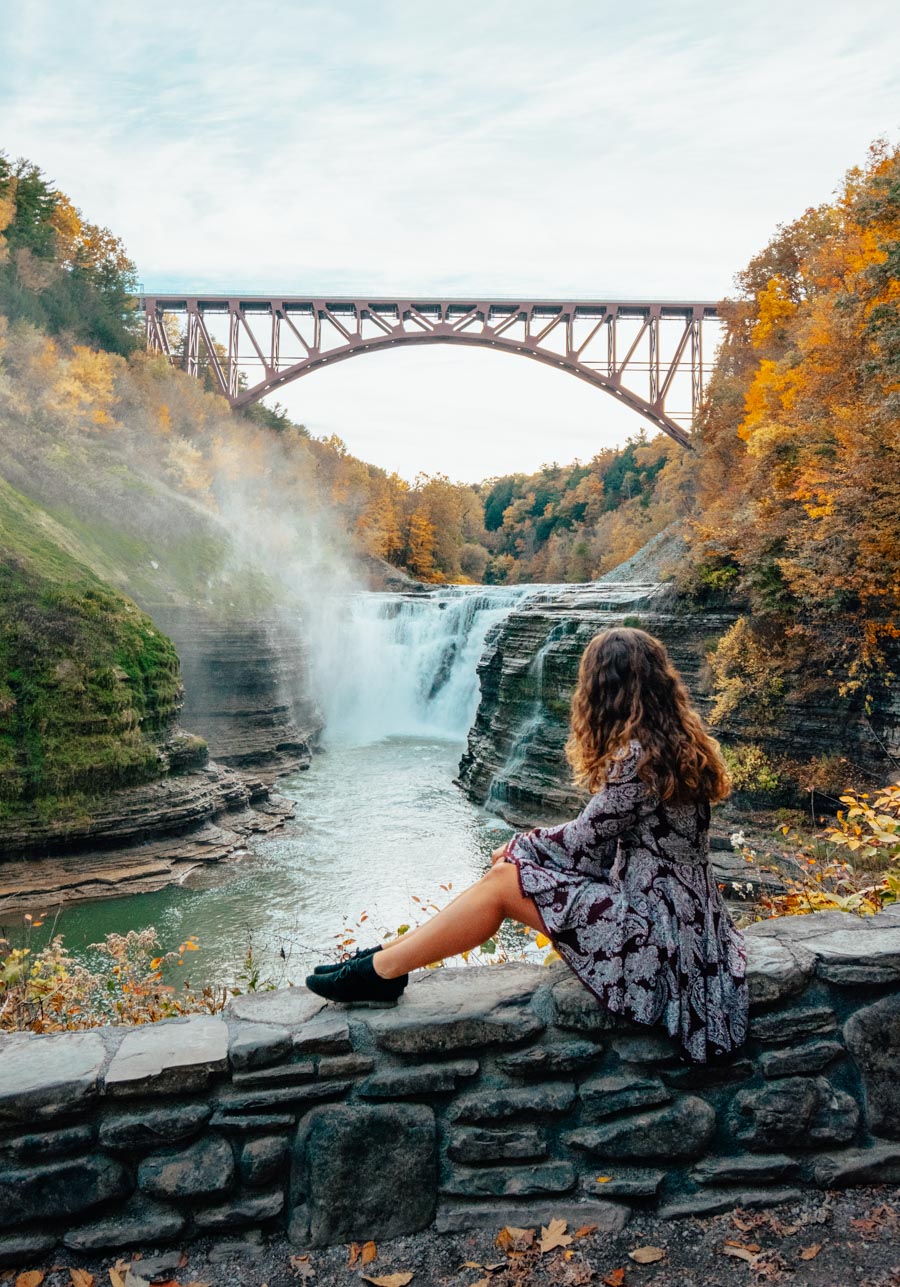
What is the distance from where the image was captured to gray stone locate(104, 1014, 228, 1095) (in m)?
2.17

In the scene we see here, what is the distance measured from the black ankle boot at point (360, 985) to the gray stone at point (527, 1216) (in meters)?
0.57

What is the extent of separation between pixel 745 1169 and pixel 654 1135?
28cm

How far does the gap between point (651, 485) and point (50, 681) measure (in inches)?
1610

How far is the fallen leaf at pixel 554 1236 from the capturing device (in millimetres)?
2203

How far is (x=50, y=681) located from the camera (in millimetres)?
12734

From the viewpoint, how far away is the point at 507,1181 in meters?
2.31

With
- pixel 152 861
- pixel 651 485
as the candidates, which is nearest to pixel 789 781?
pixel 152 861

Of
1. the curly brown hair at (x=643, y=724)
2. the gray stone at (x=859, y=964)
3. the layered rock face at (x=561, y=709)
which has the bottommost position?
the layered rock face at (x=561, y=709)

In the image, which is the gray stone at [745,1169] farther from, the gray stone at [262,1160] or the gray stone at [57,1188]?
the gray stone at [57,1188]

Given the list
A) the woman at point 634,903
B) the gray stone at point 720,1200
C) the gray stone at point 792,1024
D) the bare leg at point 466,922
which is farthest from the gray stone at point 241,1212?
the gray stone at point 792,1024

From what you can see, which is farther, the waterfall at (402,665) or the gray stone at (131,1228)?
the waterfall at (402,665)

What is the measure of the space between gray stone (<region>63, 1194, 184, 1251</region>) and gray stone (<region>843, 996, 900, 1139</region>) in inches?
75.5

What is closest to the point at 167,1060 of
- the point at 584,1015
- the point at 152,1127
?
the point at 152,1127

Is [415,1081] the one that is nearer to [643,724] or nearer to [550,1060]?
[550,1060]
